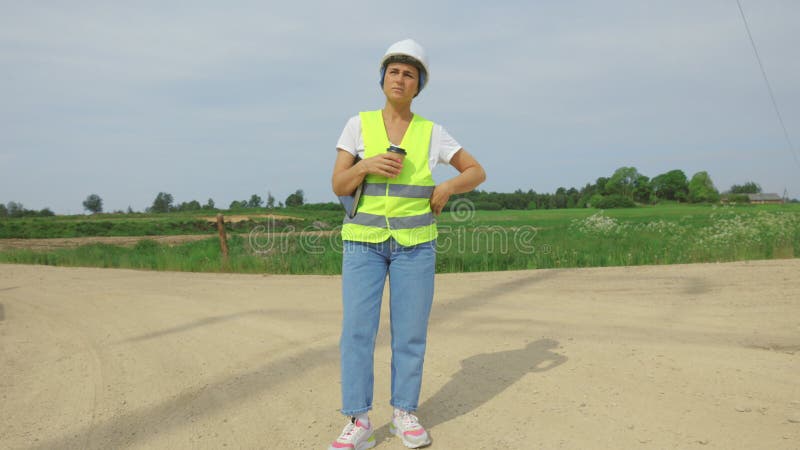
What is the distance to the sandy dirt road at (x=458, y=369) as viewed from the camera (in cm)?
345

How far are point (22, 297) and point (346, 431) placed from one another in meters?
8.70

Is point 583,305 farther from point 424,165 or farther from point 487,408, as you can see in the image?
point 424,165

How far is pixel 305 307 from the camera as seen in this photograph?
302 inches

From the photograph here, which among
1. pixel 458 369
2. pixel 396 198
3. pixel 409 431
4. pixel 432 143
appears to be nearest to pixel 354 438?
pixel 409 431

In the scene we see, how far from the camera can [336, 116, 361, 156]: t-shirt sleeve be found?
316cm

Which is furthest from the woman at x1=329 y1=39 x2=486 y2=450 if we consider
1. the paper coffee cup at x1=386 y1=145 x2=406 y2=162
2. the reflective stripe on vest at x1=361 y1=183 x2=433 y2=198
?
the paper coffee cup at x1=386 y1=145 x2=406 y2=162

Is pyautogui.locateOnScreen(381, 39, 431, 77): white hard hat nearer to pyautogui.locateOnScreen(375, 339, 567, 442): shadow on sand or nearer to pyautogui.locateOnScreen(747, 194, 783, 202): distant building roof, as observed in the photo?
pyautogui.locateOnScreen(375, 339, 567, 442): shadow on sand

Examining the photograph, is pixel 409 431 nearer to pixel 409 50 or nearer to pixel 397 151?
pixel 397 151

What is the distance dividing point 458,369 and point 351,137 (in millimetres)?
2343

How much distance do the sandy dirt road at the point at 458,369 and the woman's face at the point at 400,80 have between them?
73.9 inches

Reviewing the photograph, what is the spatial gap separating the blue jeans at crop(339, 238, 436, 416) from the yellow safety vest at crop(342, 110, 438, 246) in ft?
0.22

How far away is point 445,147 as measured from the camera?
10.7 ft

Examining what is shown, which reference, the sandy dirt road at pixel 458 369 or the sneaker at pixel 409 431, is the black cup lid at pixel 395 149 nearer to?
the sneaker at pixel 409 431

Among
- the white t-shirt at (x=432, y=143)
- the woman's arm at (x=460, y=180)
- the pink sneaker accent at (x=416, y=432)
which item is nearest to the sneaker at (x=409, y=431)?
the pink sneaker accent at (x=416, y=432)
